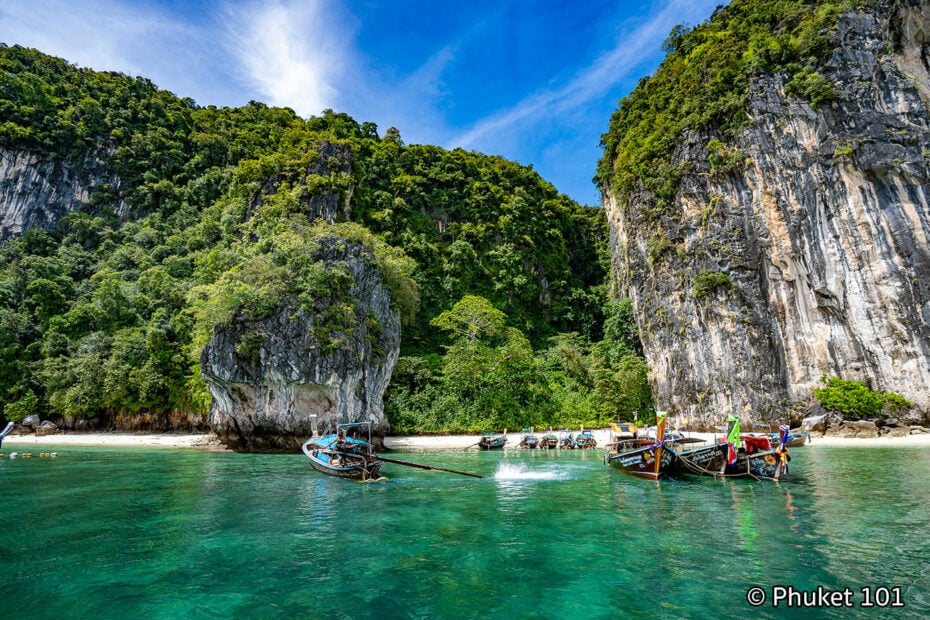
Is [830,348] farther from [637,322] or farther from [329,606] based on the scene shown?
[329,606]

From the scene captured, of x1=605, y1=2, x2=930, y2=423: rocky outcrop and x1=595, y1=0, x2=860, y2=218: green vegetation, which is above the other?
x1=595, y1=0, x2=860, y2=218: green vegetation

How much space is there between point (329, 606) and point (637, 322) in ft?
131

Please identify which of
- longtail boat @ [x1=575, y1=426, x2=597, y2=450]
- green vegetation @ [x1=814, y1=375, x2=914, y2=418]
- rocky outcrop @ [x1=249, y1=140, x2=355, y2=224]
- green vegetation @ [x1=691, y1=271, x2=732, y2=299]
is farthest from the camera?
rocky outcrop @ [x1=249, y1=140, x2=355, y2=224]

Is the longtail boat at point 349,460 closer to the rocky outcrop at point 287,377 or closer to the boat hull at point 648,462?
the boat hull at point 648,462

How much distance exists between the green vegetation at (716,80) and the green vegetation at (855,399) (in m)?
16.7

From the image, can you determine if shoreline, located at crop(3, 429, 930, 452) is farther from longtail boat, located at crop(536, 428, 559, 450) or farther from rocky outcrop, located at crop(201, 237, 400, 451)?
rocky outcrop, located at crop(201, 237, 400, 451)

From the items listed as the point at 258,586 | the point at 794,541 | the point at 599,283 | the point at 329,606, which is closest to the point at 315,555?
the point at 258,586

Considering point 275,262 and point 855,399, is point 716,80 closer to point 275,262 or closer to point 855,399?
point 855,399

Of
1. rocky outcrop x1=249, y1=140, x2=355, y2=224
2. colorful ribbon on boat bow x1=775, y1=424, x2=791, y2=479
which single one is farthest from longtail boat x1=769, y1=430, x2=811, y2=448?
rocky outcrop x1=249, y1=140, x2=355, y2=224

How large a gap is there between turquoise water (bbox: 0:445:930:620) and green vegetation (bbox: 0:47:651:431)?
17328 mm

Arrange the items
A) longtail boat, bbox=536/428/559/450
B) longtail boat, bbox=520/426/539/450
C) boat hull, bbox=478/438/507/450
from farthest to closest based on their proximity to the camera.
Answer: longtail boat, bbox=536/428/559/450, longtail boat, bbox=520/426/539/450, boat hull, bbox=478/438/507/450

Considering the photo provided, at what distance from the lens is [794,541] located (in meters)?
9.32

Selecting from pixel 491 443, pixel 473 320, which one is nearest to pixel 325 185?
pixel 473 320

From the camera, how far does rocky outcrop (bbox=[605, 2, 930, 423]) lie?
27891 millimetres
